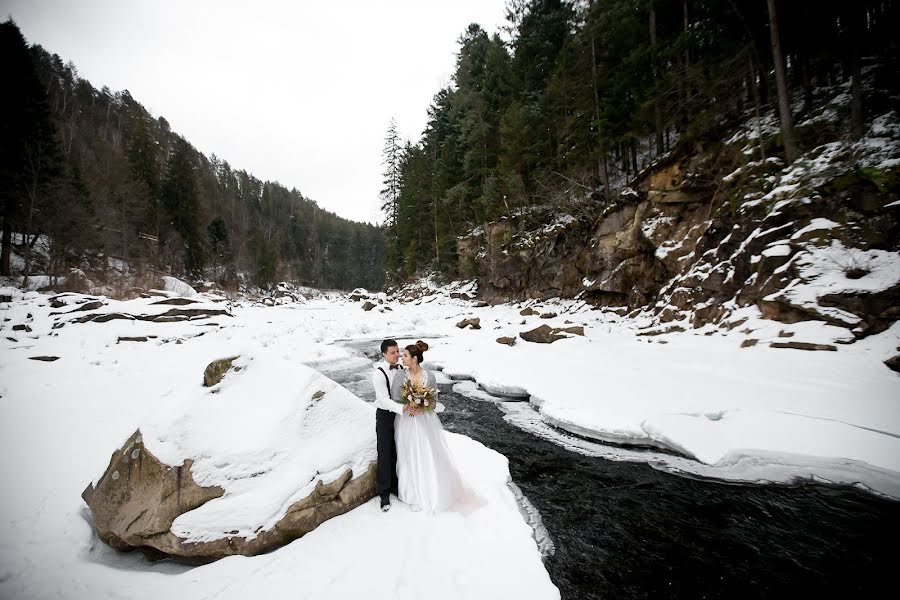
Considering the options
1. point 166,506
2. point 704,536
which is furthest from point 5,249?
point 704,536

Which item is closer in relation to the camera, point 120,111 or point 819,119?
point 819,119

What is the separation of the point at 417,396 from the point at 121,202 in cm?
4612

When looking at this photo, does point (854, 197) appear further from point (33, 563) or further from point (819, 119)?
point (33, 563)

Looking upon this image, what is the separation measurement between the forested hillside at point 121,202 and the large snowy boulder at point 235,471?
30346 millimetres

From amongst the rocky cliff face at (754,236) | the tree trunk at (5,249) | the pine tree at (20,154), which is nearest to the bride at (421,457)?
the rocky cliff face at (754,236)

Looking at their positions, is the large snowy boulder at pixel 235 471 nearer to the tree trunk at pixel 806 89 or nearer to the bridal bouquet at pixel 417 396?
the bridal bouquet at pixel 417 396

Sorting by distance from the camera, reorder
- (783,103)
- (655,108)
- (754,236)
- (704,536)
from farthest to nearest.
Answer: (655,108) → (783,103) → (754,236) → (704,536)

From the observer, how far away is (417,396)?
12.6ft

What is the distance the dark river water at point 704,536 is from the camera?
312 centimetres

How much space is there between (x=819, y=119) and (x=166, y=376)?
72.5 feet

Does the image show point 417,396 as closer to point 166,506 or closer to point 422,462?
point 422,462

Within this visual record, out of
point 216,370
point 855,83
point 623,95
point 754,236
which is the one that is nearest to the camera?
point 216,370

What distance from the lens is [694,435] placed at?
18.6 ft

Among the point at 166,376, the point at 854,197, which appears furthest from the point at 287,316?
the point at 854,197
